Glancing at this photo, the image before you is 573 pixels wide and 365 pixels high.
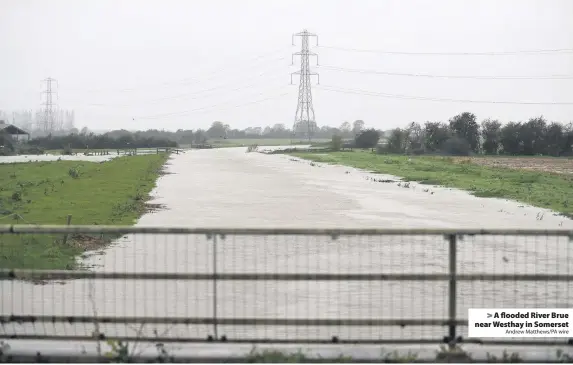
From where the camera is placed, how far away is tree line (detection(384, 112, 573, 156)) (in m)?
102

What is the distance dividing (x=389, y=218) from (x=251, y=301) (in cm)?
1734

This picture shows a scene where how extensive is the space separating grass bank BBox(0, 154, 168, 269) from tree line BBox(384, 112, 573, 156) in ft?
194

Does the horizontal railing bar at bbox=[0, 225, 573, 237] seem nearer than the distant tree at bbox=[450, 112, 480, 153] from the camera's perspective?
Yes

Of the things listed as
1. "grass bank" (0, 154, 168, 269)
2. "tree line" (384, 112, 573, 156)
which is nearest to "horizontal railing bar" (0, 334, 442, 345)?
"grass bank" (0, 154, 168, 269)

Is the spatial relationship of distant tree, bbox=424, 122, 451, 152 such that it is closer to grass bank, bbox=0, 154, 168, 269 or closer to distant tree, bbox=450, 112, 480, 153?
distant tree, bbox=450, 112, 480, 153

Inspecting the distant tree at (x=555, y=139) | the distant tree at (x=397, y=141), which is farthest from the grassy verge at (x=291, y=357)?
the distant tree at (x=397, y=141)

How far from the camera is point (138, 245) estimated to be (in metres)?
20.3

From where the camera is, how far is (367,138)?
138125 mm

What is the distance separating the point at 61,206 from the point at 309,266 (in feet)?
61.4

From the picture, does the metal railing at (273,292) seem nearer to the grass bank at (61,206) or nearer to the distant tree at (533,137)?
the grass bank at (61,206)

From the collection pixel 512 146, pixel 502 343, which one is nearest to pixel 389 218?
pixel 502 343

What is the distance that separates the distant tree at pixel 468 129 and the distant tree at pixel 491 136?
1.32 m

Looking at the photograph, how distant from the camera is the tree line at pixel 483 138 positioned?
333 ft

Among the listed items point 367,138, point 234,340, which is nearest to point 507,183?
point 234,340
